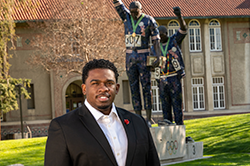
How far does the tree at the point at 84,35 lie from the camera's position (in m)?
22.0

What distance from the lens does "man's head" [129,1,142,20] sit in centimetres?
741

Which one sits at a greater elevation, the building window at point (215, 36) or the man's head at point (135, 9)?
the building window at point (215, 36)

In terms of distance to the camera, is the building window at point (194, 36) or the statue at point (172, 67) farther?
the building window at point (194, 36)

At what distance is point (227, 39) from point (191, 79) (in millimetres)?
4051

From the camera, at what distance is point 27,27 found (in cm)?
2642

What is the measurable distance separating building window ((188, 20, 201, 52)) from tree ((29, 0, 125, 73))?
24.5 ft

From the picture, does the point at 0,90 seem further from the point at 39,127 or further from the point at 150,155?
the point at 150,155

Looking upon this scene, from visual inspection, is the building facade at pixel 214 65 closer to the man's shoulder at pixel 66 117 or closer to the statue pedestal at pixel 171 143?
the statue pedestal at pixel 171 143

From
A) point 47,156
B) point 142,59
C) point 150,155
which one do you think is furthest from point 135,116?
point 142,59

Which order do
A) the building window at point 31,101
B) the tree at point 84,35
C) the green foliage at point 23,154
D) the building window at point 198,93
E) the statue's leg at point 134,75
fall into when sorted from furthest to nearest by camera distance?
the building window at point 198,93, the building window at point 31,101, the tree at point 84,35, the green foliage at point 23,154, the statue's leg at point 134,75

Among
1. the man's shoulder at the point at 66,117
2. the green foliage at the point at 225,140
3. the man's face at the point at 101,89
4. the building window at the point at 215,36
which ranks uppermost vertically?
the building window at the point at 215,36

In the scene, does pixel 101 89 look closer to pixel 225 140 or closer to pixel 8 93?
pixel 225 140

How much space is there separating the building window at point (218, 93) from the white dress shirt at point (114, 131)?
27.1 meters

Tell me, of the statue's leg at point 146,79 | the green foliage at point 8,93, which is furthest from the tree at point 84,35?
the statue's leg at point 146,79
